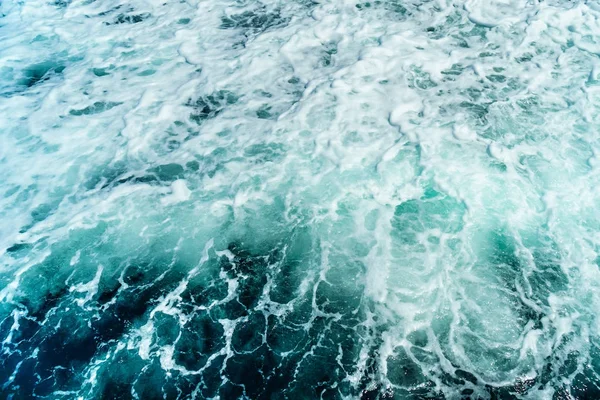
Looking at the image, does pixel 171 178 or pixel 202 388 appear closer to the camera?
pixel 202 388

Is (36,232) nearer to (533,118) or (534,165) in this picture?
(534,165)

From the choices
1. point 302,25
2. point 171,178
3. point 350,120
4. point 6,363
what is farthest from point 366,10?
point 6,363

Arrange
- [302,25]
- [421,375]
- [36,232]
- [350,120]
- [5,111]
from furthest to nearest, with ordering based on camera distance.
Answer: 1. [302,25]
2. [5,111]
3. [350,120]
4. [36,232]
5. [421,375]

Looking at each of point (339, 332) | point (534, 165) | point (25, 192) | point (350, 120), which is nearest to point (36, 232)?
point (25, 192)

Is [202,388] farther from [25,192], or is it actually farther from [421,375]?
[25,192]

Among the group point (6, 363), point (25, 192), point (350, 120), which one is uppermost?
point (350, 120)

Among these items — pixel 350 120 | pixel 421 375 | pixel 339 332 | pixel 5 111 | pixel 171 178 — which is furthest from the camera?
pixel 5 111

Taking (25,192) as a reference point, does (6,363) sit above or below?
below
